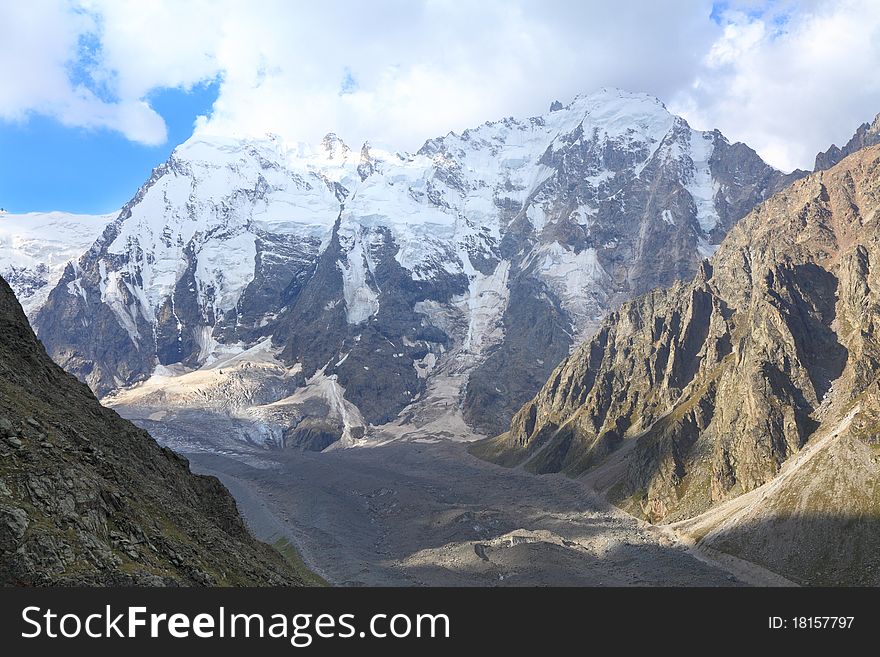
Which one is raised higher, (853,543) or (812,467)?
(812,467)

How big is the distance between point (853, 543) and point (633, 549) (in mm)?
49689

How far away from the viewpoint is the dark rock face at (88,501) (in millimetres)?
42425

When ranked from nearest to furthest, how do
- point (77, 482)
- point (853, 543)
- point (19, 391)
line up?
point (77, 482) < point (19, 391) < point (853, 543)

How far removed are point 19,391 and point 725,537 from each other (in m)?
140

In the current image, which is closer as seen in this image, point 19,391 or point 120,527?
point 120,527

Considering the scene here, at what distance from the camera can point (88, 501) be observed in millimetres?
49281

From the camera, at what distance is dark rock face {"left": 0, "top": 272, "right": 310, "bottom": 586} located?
139 feet
